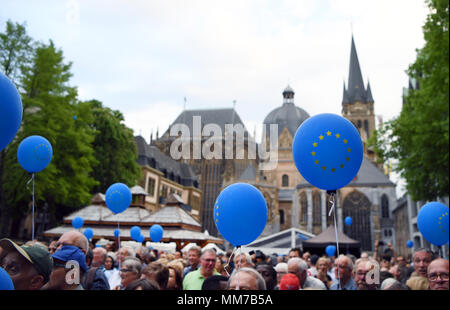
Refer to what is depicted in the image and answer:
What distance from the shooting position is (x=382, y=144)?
53.7 feet

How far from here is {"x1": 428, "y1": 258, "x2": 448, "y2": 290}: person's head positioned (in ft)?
11.0

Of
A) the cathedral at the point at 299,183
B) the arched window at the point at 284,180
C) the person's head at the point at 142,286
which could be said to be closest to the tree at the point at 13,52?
the cathedral at the point at 299,183

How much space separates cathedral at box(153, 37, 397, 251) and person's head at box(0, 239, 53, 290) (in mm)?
29446

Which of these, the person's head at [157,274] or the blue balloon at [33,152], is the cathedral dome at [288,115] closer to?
the blue balloon at [33,152]

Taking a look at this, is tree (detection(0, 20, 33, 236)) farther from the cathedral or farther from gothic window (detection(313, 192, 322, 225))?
gothic window (detection(313, 192, 322, 225))

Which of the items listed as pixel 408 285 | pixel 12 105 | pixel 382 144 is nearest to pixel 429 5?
pixel 382 144

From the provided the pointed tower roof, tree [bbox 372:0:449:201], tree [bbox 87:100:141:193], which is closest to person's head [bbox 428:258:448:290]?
tree [bbox 372:0:449:201]

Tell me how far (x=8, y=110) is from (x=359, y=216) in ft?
A: 152

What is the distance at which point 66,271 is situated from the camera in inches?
113

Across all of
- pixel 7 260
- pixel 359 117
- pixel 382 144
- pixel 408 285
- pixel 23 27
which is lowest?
pixel 408 285

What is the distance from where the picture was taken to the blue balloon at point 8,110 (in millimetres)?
2146

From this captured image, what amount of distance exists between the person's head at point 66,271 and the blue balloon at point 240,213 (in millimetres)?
1443
